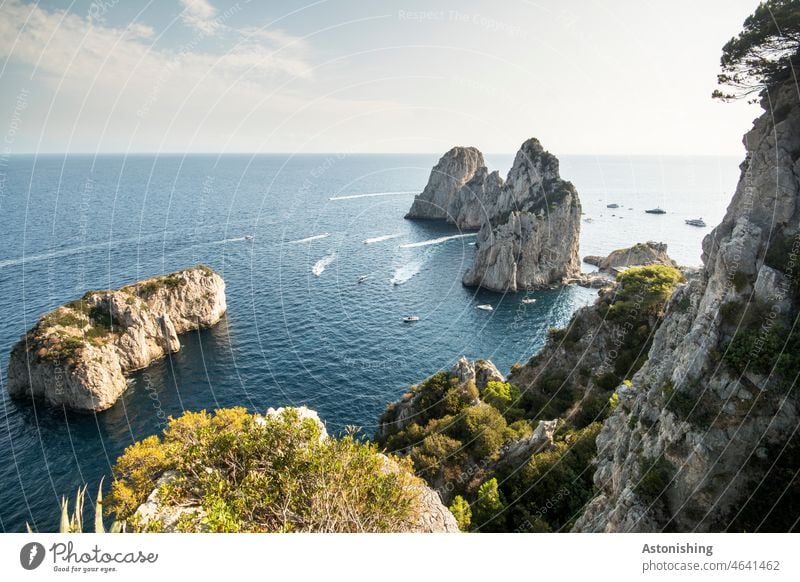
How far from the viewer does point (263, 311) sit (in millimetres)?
84688

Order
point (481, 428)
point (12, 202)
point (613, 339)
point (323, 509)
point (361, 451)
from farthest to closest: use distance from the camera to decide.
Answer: point (12, 202), point (613, 339), point (481, 428), point (361, 451), point (323, 509)

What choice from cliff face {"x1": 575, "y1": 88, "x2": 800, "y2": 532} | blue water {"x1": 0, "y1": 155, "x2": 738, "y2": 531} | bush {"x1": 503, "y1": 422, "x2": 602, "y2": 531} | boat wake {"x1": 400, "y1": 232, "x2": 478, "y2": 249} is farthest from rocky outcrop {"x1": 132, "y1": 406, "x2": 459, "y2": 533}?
boat wake {"x1": 400, "y1": 232, "x2": 478, "y2": 249}

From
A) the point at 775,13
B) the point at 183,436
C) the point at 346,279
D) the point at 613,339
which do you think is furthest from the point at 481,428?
the point at 346,279

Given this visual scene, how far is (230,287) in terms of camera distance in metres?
95.6

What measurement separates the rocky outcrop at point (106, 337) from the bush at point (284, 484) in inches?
1870

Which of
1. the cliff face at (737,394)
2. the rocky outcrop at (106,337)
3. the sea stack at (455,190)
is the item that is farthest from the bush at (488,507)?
the sea stack at (455,190)

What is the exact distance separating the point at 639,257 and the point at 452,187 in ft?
296

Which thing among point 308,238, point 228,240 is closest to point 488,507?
point 308,238

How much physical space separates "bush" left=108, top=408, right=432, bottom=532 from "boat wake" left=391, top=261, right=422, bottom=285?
8494 centimetres

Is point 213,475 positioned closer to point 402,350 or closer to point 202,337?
point 402,350

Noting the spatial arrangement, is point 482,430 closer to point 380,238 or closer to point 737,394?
→ point 737,394

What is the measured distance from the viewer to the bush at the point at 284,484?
1516 cm

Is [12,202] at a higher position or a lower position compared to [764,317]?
higher

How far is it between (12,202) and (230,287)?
494 feet
